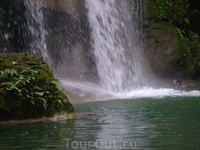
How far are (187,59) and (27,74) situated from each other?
13793 mm

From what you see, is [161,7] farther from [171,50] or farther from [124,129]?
[124,129]

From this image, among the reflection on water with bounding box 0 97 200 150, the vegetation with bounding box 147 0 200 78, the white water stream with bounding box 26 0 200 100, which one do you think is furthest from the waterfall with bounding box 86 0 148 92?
the reflection on water with bounding box 0 97 200 150

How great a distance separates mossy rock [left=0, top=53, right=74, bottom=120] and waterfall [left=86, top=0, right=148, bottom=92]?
28.3ft

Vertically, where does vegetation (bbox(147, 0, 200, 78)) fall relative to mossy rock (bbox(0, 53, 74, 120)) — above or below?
above

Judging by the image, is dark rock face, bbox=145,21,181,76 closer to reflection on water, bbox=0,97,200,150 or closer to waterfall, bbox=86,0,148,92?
waterfall, bbox=86,0,148,92

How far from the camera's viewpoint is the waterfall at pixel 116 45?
16.4 meters

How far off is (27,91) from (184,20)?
15.2 m

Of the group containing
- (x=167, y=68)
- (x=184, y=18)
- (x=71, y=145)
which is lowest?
(x=71, y=145)

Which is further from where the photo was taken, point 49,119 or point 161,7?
point 161,7

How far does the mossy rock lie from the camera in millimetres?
6309

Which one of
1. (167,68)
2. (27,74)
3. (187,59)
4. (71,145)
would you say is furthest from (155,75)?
(71,145)

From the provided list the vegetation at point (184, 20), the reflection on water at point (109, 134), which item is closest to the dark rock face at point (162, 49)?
the vegetation at point (184, 20)

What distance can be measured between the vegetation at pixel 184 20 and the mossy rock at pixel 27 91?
12800 millimetres

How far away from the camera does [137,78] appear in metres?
18.1
